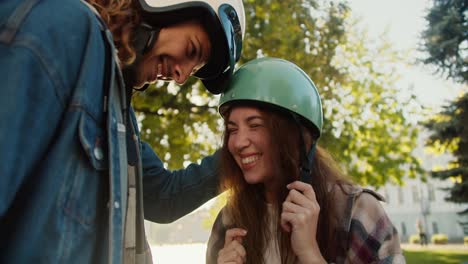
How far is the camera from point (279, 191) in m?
3.24

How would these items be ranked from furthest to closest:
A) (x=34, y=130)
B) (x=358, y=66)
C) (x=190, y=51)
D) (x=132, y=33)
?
(x=358, y=66) < (x=190, y=51) < (x=132, y=33) < (x=34, y=130)

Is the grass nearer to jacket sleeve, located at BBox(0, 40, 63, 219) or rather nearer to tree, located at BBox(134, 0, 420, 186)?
tree, located at BBox(134, 0, 420, 186)

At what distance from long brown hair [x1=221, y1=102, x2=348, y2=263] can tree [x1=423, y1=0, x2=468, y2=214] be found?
49.4ft

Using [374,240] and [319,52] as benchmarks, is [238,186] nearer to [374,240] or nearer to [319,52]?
[374,240]

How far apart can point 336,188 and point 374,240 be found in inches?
17.4

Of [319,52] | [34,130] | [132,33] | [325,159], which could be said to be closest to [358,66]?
[319,52]

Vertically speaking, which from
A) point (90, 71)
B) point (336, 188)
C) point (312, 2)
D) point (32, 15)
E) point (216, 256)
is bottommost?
point (216, 256)

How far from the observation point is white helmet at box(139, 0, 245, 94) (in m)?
2.38

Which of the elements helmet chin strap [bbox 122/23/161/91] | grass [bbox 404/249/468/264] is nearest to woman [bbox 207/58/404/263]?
helmet chin strap [bbox 122/23/161/91]

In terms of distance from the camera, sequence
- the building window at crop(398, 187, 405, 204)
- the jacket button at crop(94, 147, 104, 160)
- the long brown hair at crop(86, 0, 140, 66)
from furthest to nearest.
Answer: the building window at crop(398, 187, 405, 204) < the long brown hair at crop(86, 0, 140, 66) < the jacket button at crop(94, 147, 104, 160)

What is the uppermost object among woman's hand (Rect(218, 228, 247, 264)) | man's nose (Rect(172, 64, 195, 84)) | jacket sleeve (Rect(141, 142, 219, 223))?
man's nose (Rect(172, 64, 195, 84))

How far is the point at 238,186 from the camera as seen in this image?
3.35 meters

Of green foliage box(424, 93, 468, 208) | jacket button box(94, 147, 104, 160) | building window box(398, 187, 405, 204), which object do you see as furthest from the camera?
building window box(398, 187, 405, 204)

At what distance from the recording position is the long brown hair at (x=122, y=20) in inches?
80.4
